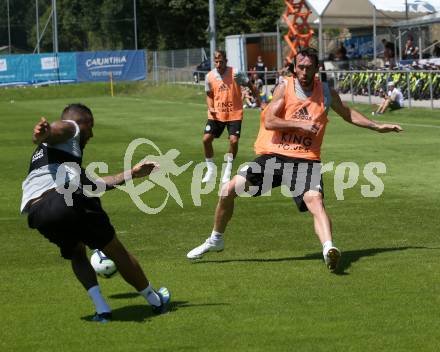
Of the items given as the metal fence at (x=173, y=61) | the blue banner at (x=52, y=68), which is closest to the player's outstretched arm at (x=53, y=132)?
the metal fence at (x=173, y=61)

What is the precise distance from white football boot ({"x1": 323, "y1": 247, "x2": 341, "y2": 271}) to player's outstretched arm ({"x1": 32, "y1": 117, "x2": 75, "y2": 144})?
2829 mm

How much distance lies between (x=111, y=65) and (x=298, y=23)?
72.1 feet

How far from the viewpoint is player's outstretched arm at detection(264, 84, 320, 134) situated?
9.56 meters

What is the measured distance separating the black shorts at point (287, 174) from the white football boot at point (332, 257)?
826 mm

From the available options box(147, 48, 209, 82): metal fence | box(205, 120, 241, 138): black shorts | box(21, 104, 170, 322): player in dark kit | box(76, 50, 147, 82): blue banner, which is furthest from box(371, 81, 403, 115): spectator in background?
box(76, 50, 147, 82): blue banner

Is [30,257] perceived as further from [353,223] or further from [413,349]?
[413,349]

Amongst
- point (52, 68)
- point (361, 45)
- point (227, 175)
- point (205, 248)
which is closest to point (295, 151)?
point (205, 248)

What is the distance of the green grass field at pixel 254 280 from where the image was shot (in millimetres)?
7297

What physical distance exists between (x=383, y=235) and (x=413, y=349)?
482cm

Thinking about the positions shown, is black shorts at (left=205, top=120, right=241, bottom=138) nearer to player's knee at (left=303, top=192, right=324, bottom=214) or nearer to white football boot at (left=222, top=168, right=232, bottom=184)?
white football boot at (left=222, top=168, right=232, bottom=184)

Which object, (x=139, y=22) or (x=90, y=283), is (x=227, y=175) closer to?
(x=90, y=283)

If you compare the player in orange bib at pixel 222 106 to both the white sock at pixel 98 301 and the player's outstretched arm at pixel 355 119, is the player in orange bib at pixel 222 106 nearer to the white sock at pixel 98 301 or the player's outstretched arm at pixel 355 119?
the player's outstretched arm at pixel 355 119

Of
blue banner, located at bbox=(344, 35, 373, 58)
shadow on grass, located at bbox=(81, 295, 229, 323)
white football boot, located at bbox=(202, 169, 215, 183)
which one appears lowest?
white football boot, located at bbox=(202, 169, 215, 183)

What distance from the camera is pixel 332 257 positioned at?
30.4ft
